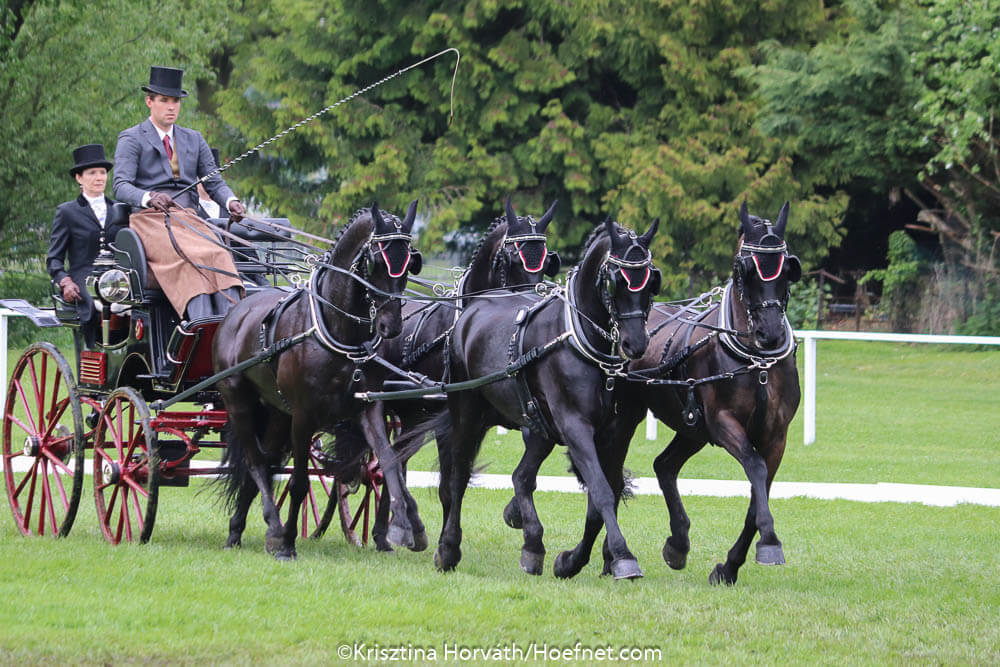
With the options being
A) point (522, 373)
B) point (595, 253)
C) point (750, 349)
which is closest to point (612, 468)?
point (522, 373)

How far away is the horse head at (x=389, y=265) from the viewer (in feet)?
27.7

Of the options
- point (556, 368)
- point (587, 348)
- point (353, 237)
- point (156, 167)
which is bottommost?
point (556, 368)

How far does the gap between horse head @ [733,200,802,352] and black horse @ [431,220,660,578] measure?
0.60m

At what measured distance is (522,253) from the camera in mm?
9602

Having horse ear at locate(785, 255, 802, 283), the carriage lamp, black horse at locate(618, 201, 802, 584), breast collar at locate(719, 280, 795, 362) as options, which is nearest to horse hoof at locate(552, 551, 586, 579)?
black horse at locate(618, 201, 802, 584)

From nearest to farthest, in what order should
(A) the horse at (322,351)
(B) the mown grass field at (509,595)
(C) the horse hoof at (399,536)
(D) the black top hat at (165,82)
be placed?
1. (B) the mown grass field at (509,595)
2. (C) the horse hoof at (399,536)
3. (A) the horse at (322,351)
4. (D) the black top hat at (165,82)

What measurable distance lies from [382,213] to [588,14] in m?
18.6

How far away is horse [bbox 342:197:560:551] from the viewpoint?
9.56 metres

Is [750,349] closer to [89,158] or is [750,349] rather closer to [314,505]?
[314,505]

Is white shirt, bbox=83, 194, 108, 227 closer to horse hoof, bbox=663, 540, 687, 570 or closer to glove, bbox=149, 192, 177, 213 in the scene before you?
glove, bbox=149, 192, 177, 213

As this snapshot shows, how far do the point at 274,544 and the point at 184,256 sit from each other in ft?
6.62

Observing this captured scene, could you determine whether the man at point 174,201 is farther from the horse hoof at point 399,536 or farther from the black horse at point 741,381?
the black horse at point 741,381

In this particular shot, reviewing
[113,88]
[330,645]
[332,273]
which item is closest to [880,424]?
[332,273]

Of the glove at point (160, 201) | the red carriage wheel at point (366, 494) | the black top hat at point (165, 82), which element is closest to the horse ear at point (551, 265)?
the red carriage wheel at point (366, 494)
